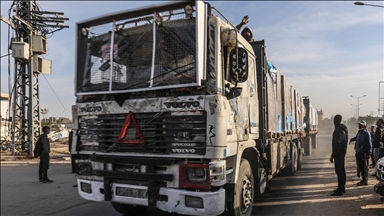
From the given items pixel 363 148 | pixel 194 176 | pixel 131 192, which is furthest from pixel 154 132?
pixel 363 148

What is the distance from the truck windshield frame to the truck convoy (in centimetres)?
1

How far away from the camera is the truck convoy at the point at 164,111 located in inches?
156

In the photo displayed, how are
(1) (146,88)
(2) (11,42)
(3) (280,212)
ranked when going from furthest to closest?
(2) (11,42)
(3) (280,212)
(1) (146,88)

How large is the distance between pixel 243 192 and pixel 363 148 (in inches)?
188

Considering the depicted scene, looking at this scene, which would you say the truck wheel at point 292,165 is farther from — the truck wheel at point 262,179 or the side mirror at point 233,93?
the side mirror at point 233,93

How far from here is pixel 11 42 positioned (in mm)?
16781

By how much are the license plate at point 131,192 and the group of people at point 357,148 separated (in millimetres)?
4620

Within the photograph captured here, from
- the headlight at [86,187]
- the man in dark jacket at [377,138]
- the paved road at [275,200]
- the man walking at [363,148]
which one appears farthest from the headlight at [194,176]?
the man in dark jacket at [377,138]

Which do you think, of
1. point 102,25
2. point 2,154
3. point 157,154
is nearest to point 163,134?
point 157,154

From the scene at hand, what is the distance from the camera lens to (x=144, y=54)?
434 centimetres

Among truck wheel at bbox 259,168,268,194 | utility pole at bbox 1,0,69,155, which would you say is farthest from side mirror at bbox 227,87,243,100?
utility pole at bbox 1,0,69,155

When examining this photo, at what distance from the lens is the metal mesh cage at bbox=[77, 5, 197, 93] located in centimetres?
410

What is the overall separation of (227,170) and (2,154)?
1831cm

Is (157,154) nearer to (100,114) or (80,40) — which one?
(100,114)
